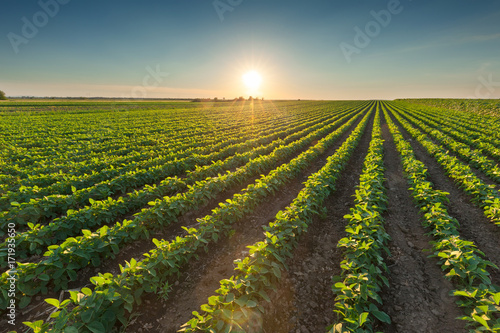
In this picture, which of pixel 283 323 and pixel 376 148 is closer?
pixel 283 323

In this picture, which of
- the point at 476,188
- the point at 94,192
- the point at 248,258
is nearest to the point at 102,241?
the point at 248,258

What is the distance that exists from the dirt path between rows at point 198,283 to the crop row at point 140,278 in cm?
22

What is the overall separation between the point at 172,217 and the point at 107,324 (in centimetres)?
315

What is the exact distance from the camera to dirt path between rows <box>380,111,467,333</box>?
11.3ft

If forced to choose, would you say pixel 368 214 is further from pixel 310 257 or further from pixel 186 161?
pixel 186 161

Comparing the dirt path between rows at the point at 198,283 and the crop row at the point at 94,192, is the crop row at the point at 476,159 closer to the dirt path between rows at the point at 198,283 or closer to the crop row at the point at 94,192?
the dirt path between rows at the point at 198,283

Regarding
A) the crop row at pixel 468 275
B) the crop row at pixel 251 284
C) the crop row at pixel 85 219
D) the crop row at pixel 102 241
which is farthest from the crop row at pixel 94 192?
the crop row at pixel 468 275

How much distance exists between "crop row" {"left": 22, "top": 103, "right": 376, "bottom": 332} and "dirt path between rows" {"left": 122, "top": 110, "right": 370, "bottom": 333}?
0.73ft

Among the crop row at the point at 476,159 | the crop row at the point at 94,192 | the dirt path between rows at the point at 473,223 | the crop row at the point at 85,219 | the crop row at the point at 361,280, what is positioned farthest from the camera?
the crop row at the point at 476,159

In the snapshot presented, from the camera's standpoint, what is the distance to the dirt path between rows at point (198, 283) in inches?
142

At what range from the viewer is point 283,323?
3.57m

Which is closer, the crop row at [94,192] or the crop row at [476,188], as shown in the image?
the crop row at [94,192]

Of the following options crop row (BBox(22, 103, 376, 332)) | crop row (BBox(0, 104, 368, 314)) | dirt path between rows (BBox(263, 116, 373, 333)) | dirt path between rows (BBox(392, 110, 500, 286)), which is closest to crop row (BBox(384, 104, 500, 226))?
dirt path between rows (BBox(392, 110, 500, 286))

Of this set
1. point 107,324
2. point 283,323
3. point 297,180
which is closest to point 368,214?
point 283,323
